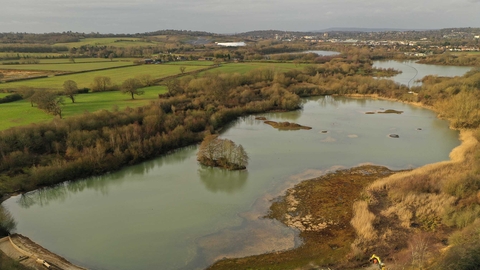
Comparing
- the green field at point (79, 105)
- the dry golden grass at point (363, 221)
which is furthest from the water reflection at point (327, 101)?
the dry golden grass at point (363, 221)

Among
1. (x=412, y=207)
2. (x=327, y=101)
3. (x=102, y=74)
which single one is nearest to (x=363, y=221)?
(x=412, y=207)

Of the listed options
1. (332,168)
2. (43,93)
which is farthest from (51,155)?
(332,168)

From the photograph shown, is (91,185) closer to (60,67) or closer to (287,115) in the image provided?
(287,115)

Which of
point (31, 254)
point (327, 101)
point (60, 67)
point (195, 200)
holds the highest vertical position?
point (60, 67)

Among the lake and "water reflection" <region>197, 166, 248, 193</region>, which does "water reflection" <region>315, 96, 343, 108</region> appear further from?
"water reflection" <region>197, 166, 248, 193</region>

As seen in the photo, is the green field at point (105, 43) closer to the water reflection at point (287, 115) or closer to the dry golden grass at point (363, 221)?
the water reflection at point (287, 115)

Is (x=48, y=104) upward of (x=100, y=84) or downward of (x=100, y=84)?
downward

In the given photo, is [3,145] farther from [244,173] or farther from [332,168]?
[332,168]
